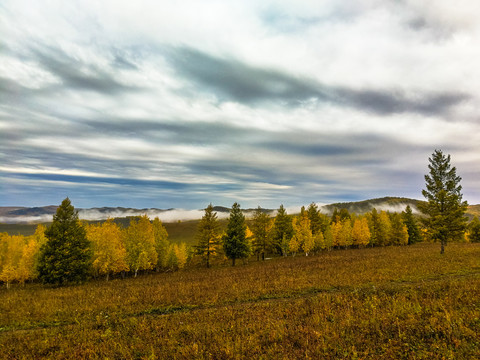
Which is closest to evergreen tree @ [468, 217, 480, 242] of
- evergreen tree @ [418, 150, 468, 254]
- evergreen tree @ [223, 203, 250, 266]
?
evergreen tree @ [418, 150, 468, 254]

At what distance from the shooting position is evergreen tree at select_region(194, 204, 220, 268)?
44781mm

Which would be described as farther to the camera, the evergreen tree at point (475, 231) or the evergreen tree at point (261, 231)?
the evergreen tree at point (475, 231)

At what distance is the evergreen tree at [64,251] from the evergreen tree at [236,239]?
864 inches

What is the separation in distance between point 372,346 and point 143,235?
3991 cm

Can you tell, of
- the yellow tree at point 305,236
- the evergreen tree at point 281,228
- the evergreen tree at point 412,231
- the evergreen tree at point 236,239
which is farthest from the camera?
the evergreen tree at point 412,231

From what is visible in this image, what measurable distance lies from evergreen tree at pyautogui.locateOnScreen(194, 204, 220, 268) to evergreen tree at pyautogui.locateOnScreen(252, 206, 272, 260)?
10926 millimetres

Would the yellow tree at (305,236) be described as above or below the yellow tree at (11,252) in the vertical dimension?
above

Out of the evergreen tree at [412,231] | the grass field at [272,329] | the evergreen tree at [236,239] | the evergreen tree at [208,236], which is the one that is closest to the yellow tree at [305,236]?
the evergreen tree at [236,239]

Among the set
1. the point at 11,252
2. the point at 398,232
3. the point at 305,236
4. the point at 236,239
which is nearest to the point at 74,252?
the point at 236,239

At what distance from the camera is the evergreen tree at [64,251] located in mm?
29734

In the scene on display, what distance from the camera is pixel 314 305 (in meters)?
12.2

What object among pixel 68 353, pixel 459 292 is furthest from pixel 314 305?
pixel 68 353

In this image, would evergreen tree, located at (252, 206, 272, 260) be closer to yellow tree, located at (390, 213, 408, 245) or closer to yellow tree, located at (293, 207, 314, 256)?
yellow tree, located at (293, 207, 314, 256)

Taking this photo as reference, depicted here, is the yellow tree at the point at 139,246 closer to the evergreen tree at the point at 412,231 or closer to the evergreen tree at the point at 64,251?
the evergreen tree at the point at 64,251
